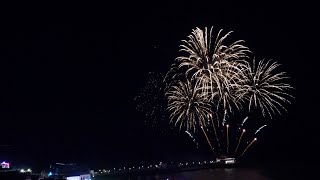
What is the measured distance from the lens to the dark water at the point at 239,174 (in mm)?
89438

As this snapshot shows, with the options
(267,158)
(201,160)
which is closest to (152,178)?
(201,160)

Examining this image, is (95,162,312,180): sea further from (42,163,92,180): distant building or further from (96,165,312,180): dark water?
(42,163,92,180): distant building

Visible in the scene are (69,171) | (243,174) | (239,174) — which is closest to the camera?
(69,171)

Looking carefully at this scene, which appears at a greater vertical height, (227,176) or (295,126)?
(295,126)

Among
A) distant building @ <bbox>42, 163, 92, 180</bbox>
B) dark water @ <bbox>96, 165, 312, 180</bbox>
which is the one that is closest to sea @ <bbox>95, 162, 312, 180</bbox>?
dark water @ <bbox>96, 165, 312, 180</bbox>

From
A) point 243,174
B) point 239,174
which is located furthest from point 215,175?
point 243,174

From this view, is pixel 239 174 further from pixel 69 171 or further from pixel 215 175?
pixel 69 171

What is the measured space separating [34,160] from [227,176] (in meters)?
A: 44.2

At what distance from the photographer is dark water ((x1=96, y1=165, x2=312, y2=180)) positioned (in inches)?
3521

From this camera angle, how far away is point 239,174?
106 m

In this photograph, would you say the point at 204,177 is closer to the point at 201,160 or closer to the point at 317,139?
the point at 201,160

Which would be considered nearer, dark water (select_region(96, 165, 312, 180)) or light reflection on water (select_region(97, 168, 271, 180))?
dark water (select_region(96, 165, 312, 180))

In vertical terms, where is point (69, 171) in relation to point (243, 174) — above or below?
above

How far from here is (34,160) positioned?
280 ft
